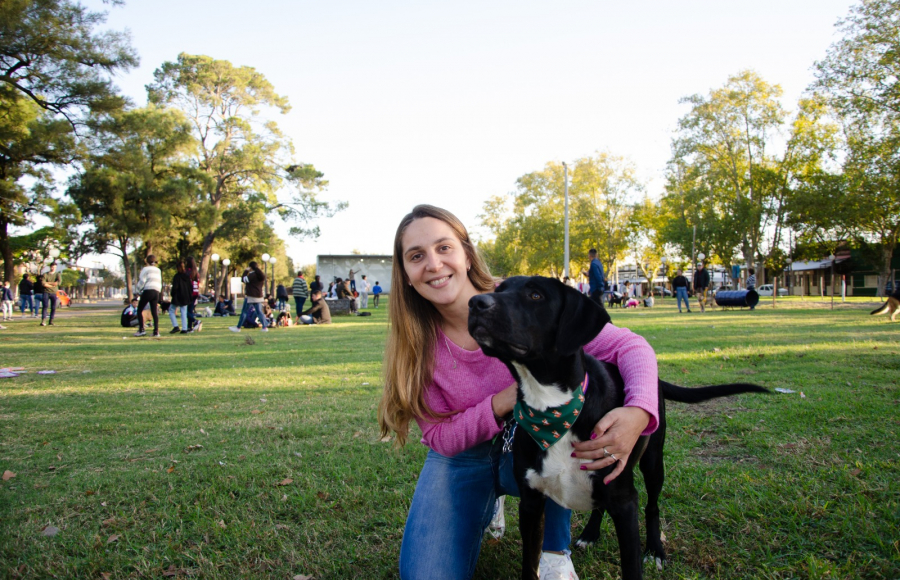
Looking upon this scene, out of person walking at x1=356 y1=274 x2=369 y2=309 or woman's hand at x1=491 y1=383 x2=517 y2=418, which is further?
person walking at x1=356 y1=274 x2=369 y2=309

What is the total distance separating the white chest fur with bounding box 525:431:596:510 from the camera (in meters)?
2.11

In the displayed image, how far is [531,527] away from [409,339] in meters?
1.05

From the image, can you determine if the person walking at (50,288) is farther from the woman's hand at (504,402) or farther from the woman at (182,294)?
the woman's hand at (504,402)

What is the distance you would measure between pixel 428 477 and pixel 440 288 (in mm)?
903

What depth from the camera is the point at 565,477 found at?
6.98ft

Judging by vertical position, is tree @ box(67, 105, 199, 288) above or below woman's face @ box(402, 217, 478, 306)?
above

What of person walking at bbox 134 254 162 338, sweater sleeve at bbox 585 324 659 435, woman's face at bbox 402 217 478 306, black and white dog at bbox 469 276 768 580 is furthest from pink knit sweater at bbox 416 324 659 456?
person walking at bbox 134 254 162 338

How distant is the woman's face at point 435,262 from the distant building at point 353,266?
35.9 m

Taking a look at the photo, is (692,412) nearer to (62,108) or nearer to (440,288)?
(440,288)

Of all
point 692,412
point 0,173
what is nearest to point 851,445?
point 692,412

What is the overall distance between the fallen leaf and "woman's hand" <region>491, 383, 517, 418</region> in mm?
2438

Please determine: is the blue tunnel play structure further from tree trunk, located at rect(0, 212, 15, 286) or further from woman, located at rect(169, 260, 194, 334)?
tree trunk, located at rect(0, 212, 15, 286)

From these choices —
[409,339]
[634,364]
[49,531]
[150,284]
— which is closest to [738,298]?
[150,284]

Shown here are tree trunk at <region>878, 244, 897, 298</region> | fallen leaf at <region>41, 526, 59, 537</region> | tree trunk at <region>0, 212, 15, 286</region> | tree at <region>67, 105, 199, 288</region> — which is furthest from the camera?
tree trunk at <region>878, 244, 897, 298</region>
